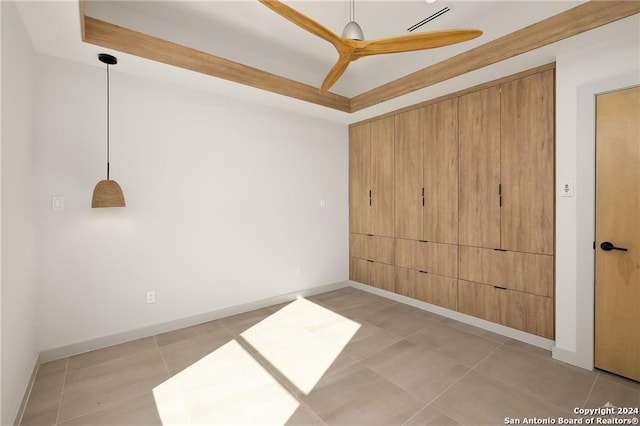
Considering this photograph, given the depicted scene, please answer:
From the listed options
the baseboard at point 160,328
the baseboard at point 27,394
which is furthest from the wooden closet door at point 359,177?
the baseboard at point 27,394

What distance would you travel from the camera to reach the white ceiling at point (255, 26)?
2449mm

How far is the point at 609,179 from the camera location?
2.41 metres

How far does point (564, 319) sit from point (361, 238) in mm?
2818

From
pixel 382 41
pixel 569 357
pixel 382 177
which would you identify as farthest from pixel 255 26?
pixel 569 357

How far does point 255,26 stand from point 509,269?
389cm

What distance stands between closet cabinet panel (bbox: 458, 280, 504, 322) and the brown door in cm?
88

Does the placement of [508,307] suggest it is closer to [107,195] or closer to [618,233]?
[618,233]

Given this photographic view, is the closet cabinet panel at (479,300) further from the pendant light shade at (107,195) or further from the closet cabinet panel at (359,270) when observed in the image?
the pendant light shade at (107,195)

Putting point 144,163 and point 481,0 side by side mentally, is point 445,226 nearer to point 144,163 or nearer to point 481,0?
point 481,0

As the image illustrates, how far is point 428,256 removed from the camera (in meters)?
3.91

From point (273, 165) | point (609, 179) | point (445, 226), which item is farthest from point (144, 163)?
point (609, 179)

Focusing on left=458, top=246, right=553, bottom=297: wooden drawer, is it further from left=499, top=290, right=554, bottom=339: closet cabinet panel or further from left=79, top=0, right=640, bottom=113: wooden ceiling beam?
left=79, top=0, right=640, bottom=113: wooden ceiling beam

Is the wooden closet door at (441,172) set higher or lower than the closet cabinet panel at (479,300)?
higher

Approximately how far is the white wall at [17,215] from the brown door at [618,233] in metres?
4.37
